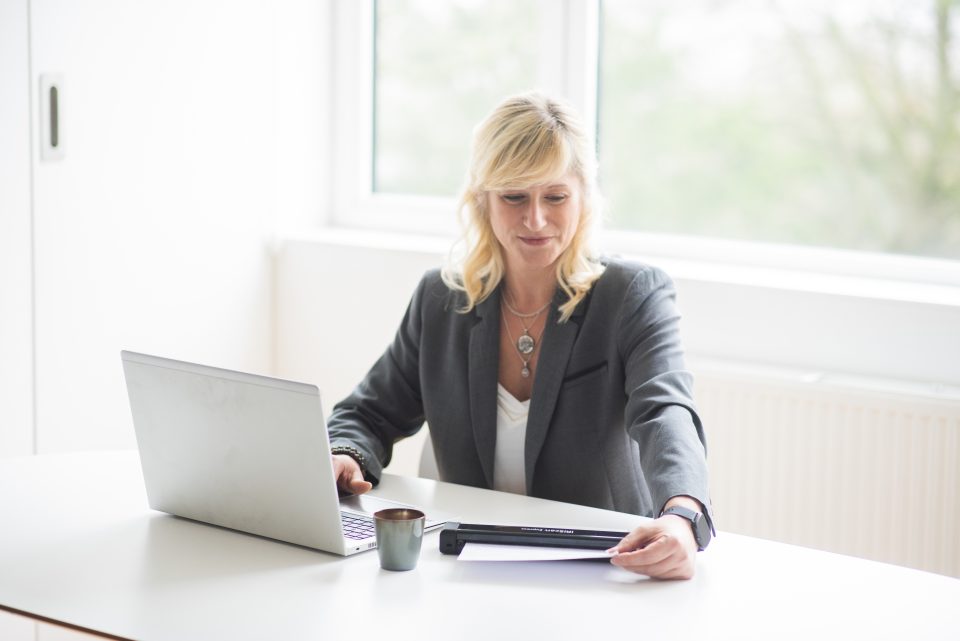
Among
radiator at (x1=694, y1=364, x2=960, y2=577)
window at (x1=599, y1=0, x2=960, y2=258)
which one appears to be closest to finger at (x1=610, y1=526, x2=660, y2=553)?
radiator at (x1=694, y1=364, x2=960, y2=577)

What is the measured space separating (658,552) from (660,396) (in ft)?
1.45

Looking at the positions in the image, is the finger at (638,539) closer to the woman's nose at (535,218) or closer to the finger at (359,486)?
the finger at (359,486)

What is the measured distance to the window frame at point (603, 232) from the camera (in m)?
2.87

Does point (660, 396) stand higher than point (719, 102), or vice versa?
point (719, 102)

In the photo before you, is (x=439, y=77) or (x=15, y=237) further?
(x=439, y=77)

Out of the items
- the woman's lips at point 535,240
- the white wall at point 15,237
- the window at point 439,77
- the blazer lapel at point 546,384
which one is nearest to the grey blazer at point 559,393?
the blazer lapel at point 546,384

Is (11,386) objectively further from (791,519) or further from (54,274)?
(791,519)

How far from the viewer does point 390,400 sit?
221cm

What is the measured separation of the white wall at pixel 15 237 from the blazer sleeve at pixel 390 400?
1.02 meters

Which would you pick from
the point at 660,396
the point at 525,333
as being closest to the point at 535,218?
the point at 525,333

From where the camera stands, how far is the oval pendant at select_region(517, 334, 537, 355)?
215cm

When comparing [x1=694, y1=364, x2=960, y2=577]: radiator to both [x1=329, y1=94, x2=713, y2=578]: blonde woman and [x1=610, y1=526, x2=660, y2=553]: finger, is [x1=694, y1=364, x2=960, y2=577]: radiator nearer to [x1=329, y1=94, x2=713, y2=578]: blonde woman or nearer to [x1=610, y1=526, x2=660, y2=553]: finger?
[x1=329, y1=94, x2=713, y2=578]: blonde woman

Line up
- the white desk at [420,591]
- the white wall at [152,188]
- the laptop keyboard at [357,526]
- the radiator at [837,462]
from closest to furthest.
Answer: the white desk at [420,591]
the laptop keyboard at [357,526]
the radiator at [837,462]
the white wall at [152,188]

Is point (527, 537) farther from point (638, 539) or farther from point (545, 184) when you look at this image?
point (545, 184)
